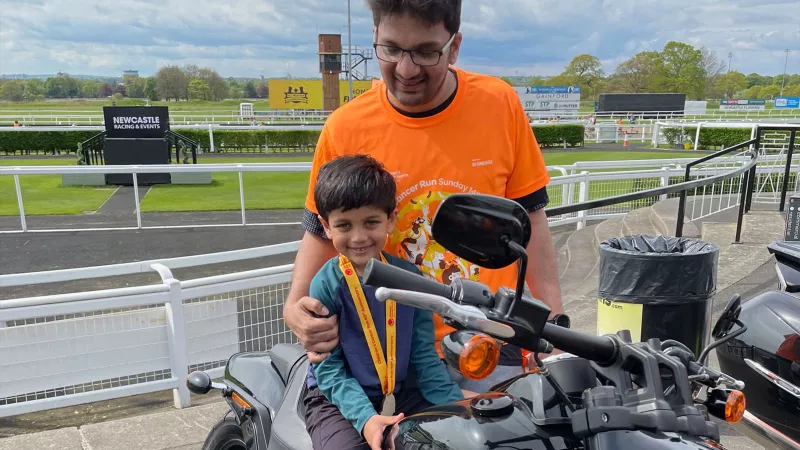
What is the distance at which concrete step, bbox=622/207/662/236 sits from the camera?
8367 mm

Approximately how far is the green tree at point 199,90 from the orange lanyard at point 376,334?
4219 inches

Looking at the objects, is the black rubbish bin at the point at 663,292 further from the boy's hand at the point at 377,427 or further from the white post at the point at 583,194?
the white post at the point at 583,194

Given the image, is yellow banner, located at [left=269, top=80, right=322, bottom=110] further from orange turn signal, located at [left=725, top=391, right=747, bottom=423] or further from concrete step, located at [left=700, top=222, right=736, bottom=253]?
orange turn signal, located at [left=725, top=391, right=747, bottom=423]

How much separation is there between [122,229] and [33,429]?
914cm

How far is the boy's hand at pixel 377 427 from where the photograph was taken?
158 cm

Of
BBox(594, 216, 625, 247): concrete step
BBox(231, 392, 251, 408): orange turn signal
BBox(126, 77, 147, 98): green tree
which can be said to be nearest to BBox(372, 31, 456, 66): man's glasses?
BBox(231, 392, 251, 408): orange turn signal

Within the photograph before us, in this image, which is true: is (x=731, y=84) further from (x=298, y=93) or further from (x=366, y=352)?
(x=366, y=352)

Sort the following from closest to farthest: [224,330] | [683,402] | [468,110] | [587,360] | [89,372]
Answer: [683,402] → [587,360] → [468,110] → [89,372] → [224,330]

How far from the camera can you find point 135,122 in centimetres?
2105

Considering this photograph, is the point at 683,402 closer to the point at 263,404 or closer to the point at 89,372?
the point at 263,404

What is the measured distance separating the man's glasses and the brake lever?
1009mm

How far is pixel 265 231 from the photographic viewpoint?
1270 cm

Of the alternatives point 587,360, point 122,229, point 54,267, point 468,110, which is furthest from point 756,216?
point 122,229

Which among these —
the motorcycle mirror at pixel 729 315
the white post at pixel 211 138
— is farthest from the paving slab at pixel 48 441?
the white post at pixel 211 138
